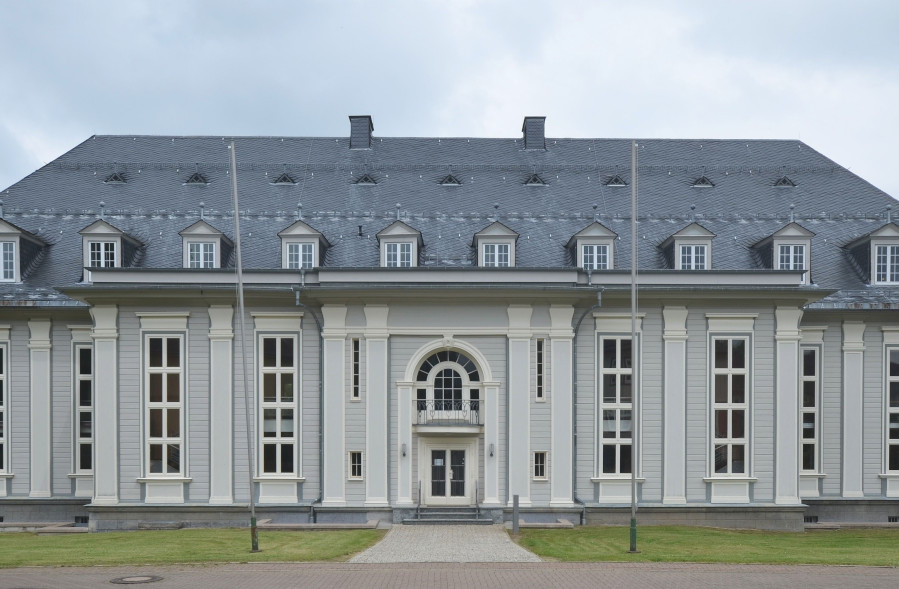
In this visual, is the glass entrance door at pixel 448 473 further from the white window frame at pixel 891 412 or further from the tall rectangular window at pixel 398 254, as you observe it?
the white window frame at pixel 891 412

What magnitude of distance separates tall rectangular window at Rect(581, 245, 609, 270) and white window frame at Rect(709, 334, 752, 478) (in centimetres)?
510

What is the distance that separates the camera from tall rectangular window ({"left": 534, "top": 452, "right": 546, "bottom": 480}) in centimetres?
2861

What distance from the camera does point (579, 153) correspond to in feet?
122

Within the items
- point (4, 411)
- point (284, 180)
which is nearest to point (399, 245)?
point (284, 180)

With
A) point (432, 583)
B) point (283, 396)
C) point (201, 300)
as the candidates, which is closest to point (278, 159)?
point (201, 300)

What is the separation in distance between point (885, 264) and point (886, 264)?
4 cm

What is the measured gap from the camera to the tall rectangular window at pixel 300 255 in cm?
2994

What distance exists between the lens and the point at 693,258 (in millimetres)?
30078

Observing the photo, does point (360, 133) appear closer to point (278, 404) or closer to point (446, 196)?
point (446, 196)

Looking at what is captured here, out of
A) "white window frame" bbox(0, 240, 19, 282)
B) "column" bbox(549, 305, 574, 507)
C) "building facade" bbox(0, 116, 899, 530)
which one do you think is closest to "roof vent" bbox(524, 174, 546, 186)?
"building facade" bbox(0, 116, 899, 530)

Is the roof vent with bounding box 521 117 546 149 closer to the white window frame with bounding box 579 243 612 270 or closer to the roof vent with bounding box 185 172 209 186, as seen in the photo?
the white window frame with bounding box 579 243 612 270

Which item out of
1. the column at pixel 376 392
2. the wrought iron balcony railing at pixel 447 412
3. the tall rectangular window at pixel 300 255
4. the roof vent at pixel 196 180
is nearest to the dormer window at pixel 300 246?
the tall rectangular window at pixel 300 255

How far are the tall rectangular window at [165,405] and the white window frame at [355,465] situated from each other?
20.8ft

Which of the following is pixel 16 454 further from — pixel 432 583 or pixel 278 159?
pixel 432 583
